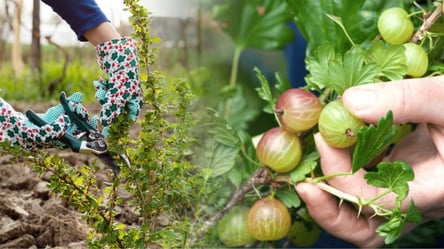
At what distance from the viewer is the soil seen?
1.71 ft

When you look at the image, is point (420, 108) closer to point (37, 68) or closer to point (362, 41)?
point (362, 41)

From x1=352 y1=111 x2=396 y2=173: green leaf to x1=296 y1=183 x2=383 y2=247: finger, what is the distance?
0.13 ft

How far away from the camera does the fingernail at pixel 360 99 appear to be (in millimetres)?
473

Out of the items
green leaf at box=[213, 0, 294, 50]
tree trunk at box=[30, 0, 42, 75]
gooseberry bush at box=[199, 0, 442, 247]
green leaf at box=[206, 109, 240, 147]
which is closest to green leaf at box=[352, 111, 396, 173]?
gooseberry bush at box=[199, 0, 442, 247]

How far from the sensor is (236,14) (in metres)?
0.69

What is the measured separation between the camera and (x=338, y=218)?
1.74ft

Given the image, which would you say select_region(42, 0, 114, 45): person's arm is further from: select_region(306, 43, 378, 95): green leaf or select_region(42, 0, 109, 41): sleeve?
select_region(306, 43, 378, 95): green leaf

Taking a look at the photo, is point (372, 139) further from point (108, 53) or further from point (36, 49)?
point (36, 49)

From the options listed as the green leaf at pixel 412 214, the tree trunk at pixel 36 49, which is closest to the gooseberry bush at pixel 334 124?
the green leaf at pixel 412 214

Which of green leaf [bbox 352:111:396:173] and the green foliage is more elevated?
the green foliage

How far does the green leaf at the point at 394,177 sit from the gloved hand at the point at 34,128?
0.65 feet

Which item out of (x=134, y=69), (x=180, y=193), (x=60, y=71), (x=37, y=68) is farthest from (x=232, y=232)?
(x=37, y=68)

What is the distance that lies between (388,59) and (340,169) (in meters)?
0.09

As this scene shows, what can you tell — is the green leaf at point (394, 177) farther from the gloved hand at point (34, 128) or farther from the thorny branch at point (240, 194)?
the gloved hand at point (34, 128)
